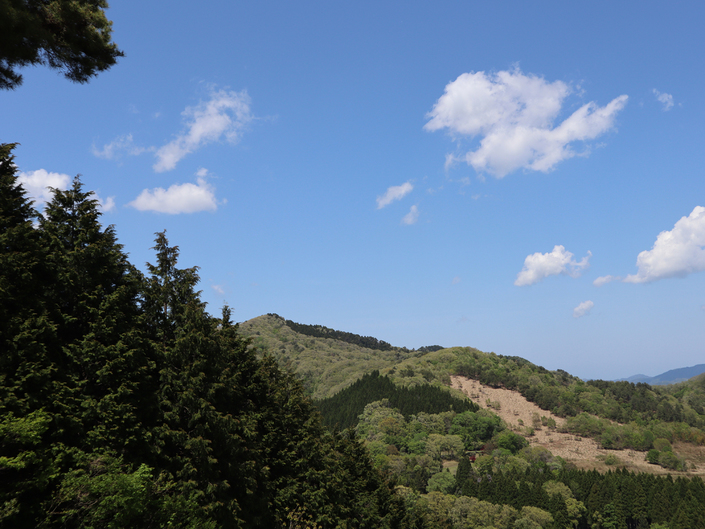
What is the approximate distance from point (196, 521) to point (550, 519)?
87269 mm

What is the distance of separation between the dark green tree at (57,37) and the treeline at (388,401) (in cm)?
15836

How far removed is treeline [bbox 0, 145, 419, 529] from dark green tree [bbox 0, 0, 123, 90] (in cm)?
885

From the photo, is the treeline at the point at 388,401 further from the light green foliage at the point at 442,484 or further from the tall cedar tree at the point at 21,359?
the tall cedar tree at the point at 21,359

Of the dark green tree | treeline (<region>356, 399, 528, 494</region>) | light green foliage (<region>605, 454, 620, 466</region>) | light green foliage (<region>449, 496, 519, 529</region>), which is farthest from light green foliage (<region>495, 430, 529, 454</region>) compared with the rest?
the dark green tree

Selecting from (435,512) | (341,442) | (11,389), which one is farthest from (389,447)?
(11,389)

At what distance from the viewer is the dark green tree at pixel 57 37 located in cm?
1037

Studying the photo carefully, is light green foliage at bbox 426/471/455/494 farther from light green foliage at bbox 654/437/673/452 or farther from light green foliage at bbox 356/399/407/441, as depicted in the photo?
light green foliage at bbox 654/437/673/452

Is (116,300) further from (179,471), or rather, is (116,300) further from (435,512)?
(435,512)

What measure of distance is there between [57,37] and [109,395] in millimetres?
13843

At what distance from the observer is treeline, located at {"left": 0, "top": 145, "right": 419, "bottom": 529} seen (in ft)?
46.9

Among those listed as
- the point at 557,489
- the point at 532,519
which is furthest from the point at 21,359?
the point at 557,489

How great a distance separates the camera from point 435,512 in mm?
77625

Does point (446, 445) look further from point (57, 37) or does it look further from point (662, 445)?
point (57, 37)

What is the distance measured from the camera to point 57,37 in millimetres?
11609
